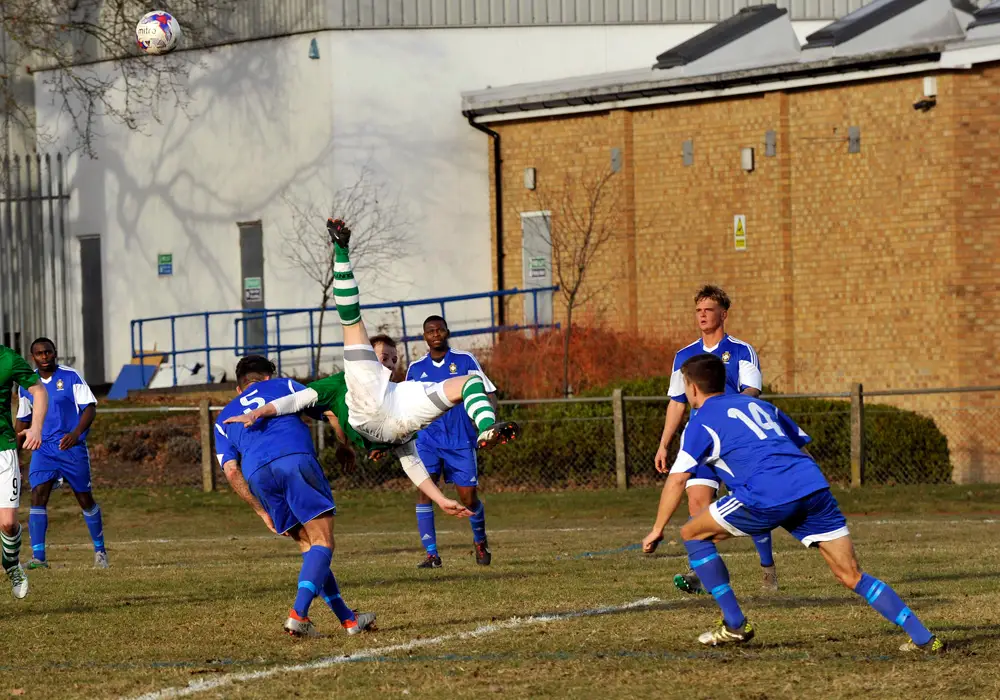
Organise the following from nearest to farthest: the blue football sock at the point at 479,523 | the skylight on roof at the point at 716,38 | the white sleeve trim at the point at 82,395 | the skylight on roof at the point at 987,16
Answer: the blue football sock at the point at 479,523, the white sleeve trim at the point at 82,395, the skylight on roof at the point at 987,16, the skylight on roof at the point at 716,38

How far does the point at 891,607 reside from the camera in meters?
7.99

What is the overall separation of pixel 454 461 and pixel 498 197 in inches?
657

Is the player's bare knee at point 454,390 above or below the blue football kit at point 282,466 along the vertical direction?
above

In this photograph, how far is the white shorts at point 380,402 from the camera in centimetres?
942

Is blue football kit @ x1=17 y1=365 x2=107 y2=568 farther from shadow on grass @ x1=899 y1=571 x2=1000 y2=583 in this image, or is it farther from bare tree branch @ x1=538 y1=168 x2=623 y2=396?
bare tree branch @ x1=538 y1=168 x2=623 y2=396

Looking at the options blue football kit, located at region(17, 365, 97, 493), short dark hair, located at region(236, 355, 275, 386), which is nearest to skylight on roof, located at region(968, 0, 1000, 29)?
blue football kit, located at region(17, 365, 97, 493)

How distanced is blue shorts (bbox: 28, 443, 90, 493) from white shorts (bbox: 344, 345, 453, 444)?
705 centimetres

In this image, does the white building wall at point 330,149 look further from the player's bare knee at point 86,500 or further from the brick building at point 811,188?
the player's bare knee at point 86,500

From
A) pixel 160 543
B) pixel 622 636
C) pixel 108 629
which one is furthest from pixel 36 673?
pixel 160 543

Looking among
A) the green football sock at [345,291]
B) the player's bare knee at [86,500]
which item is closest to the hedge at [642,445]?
the player's bare knee at [86,500]

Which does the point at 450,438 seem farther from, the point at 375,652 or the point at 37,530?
the point at 375,652

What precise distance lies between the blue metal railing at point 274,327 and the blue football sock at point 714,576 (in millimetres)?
19465

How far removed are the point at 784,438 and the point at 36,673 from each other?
4.36 m

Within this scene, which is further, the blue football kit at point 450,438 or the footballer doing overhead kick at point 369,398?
the blue football kit at point 450,438
